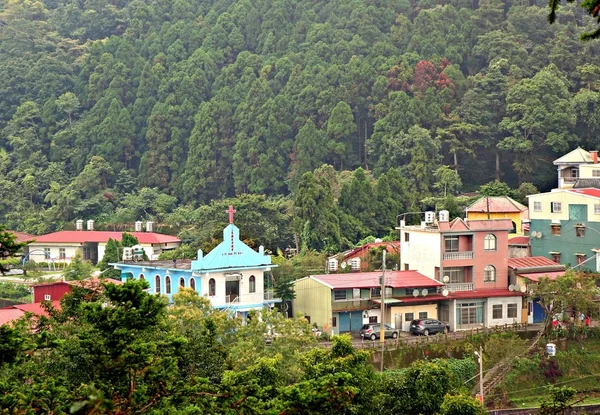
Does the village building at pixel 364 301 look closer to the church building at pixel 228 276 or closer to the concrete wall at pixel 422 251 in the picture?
the concrete wall at pixel 422 251

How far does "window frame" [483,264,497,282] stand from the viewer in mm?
37625

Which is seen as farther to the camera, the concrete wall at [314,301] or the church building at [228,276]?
Answer: the church building at [228,276]

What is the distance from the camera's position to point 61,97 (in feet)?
262

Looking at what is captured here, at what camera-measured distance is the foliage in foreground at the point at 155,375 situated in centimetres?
1495

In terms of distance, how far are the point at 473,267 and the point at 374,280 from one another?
3564mm

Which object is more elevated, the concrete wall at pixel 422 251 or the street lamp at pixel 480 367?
the concrete wall at pixel 422 251

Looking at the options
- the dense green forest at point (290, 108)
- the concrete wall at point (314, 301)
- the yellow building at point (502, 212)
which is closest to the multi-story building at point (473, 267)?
the concrete wall at point (314, 301)

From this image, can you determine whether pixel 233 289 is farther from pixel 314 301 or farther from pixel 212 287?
pixel 314 301

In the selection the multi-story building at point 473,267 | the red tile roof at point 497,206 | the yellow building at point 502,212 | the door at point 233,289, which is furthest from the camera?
the red tile roof at point 497,206


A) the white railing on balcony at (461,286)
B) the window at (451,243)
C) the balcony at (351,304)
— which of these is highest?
the window at (451,243)

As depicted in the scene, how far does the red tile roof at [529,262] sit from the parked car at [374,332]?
5.59 meters

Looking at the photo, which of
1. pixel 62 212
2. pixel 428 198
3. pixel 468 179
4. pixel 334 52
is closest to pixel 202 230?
pixel 428 198

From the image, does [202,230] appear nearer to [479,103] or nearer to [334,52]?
[479,103]

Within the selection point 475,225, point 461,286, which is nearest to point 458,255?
point 461,286
